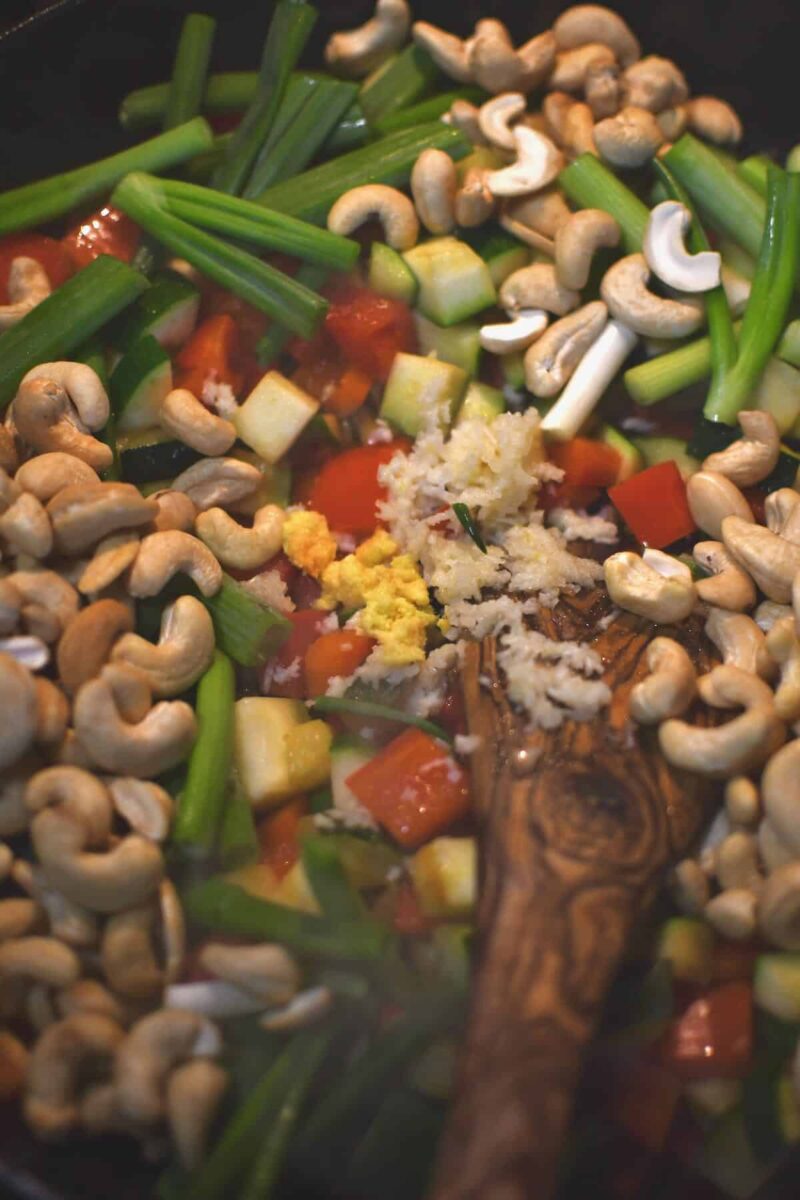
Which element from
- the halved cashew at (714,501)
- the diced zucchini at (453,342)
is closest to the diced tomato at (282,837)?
the halved cashew at (714,501)

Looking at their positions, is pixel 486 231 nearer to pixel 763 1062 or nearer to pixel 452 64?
pixel 452 64

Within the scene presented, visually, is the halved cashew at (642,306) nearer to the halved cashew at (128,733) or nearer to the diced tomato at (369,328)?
the diced tomato at (369,328)

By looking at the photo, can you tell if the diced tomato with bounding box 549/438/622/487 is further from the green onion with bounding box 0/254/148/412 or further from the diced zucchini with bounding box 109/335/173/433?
the green onion with bounding box 0/254/148/412

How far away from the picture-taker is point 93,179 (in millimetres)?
2781

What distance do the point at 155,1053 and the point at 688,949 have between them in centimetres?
100

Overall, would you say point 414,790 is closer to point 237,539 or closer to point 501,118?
point 237,539

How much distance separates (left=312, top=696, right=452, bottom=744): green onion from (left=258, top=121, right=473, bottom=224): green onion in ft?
4.50

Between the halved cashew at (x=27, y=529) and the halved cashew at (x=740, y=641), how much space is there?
1.43 m

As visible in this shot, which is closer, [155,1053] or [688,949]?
[155,1053]

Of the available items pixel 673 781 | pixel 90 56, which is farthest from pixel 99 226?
pixel 673 781

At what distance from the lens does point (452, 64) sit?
9.68 feet

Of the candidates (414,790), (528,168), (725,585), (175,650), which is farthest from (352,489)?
(528,168)

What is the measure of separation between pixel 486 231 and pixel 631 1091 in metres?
2.15

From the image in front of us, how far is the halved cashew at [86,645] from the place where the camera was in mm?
1963
